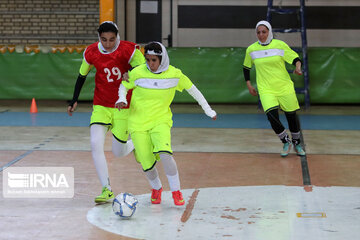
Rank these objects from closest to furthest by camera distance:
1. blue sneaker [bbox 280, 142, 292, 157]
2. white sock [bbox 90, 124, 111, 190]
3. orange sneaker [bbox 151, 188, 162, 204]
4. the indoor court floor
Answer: the indoor court floor < orange sneaker [bbox 151, 188, 162, 204] < white sock [bbox 90, 124, 111, 190] < blue sneaker [bbox 280, 142, 292, 157]

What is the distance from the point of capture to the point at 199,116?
1609 cm

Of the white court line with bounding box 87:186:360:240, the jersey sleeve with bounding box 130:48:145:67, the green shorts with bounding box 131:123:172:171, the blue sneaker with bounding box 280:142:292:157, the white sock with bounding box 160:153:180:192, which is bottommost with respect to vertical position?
the blue sneaker with bounding box 280:142:292:157

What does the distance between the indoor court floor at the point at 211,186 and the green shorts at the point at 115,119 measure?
2.56 ft

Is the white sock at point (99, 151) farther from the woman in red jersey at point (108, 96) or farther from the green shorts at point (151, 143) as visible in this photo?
the green shorts at point (151, 143)

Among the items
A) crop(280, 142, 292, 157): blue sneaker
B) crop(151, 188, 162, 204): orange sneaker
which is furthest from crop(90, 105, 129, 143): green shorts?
crop(280, 142, 292, 157): blue sneaker

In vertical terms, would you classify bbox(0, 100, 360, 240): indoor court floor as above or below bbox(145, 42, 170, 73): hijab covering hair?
below

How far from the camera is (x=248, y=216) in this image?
7055mm

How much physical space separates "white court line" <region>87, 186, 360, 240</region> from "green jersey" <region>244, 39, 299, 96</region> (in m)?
2.58

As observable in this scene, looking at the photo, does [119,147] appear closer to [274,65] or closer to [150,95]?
[150,95]

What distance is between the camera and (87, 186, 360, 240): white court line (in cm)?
643

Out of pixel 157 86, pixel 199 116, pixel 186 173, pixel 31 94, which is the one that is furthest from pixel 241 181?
pixel 31 94

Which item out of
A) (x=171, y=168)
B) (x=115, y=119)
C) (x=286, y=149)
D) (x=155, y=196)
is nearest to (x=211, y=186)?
(x=155, y=196)

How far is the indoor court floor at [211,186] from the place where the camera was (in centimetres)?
659

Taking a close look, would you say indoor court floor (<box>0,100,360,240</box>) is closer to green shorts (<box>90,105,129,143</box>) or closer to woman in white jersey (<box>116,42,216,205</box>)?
woman in white jersey (<box>116,42,216,205</box>)
